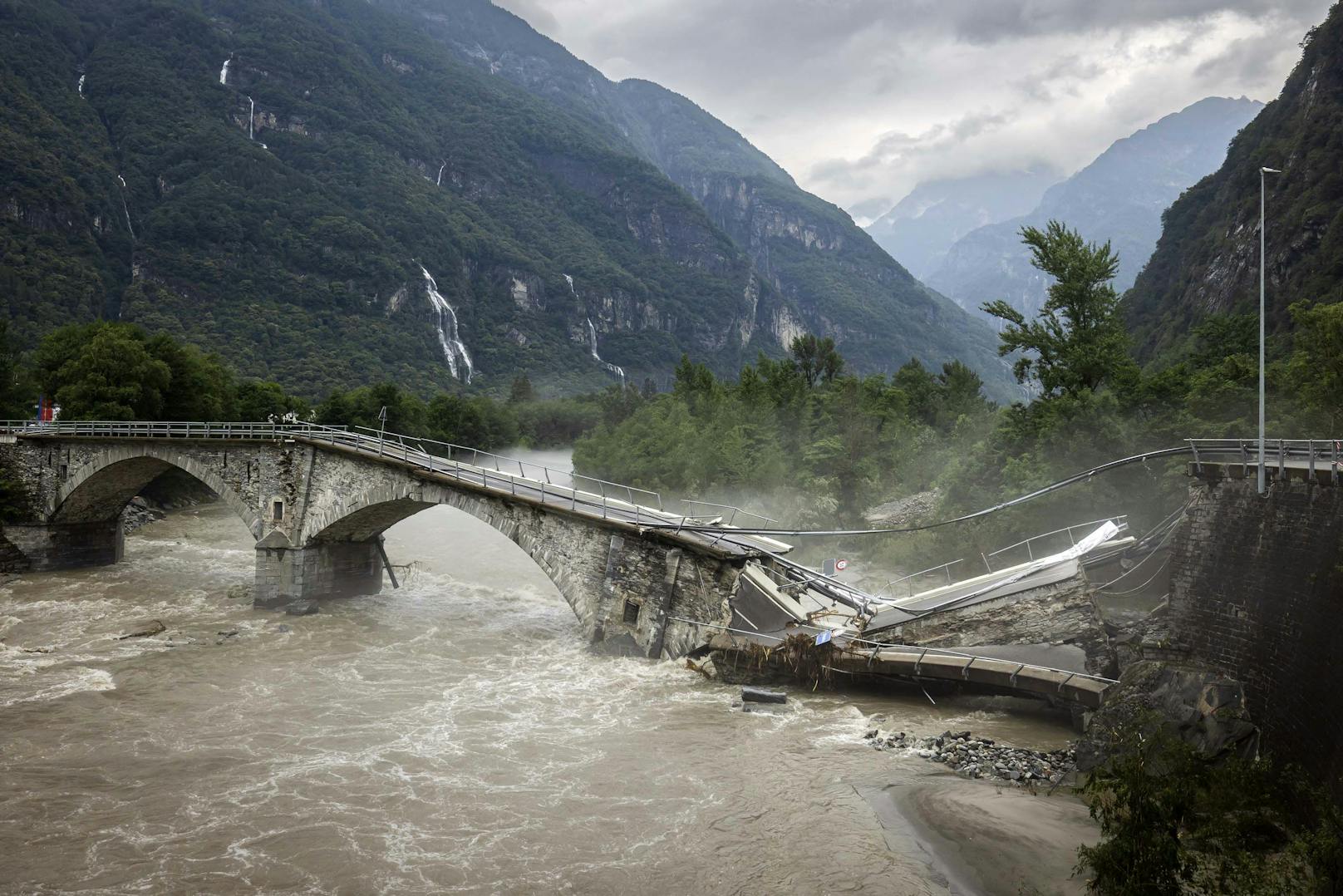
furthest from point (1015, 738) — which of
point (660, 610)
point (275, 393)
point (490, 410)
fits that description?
point (490, 410)

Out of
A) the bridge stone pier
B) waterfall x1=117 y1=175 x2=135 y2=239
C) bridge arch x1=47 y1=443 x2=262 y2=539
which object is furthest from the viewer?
waterfall x1=117 y1=175 x2=135 y2=239

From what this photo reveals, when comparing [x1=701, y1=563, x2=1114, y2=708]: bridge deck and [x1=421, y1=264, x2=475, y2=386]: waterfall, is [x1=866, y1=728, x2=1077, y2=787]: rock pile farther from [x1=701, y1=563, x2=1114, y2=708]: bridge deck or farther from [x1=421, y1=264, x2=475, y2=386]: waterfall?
[x1=421, y1=264, x2=475, y2=386]: waterfall

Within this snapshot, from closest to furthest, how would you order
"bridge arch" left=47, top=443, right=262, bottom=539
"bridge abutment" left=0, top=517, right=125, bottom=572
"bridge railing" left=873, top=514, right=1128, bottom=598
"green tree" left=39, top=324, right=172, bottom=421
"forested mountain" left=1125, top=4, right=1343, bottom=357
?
"bridge railing" left=873, top=514, right=1128, bottom=598, "bridge arch" left=47, top=443, right=262, bottom=539, "bridge abutment" left=0, top=517, right=125, bottom=572, "green tree" left=39, top=324, right=172, bottom=421, "forested mountain" left=1125, top=4, right=1343, bottom=357

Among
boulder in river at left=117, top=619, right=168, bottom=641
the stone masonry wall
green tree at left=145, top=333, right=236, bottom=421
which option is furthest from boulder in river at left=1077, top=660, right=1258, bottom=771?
green tree at left=145, top=333, right=236, bottom=421

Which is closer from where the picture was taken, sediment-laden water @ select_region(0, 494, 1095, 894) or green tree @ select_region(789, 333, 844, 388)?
sediment-laden water @ select_region(0, 494, 1095, 894)

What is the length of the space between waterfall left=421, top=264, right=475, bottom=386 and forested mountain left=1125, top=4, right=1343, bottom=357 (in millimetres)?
118128

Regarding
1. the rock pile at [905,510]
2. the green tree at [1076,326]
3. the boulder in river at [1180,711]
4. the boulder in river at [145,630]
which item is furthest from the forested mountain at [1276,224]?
the boulder in river at [145,630]

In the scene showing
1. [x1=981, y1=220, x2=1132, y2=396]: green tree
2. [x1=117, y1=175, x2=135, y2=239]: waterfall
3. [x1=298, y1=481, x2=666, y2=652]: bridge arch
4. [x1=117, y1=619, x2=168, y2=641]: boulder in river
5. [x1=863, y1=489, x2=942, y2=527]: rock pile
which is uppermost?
[x1=117, y1=175, x2=135, y2=239]: waterfall

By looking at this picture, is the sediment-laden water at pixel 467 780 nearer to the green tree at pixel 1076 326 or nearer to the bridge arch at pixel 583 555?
the bridge arch at pixel 583 555

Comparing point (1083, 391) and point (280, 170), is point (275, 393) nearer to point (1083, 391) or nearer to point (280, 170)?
point (1083, 391)

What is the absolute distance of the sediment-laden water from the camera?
13164mm

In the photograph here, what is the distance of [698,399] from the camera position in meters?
69.0

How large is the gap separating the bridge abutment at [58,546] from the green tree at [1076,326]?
46.1m

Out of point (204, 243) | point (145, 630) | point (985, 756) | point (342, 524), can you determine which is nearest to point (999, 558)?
point (985, 756)
